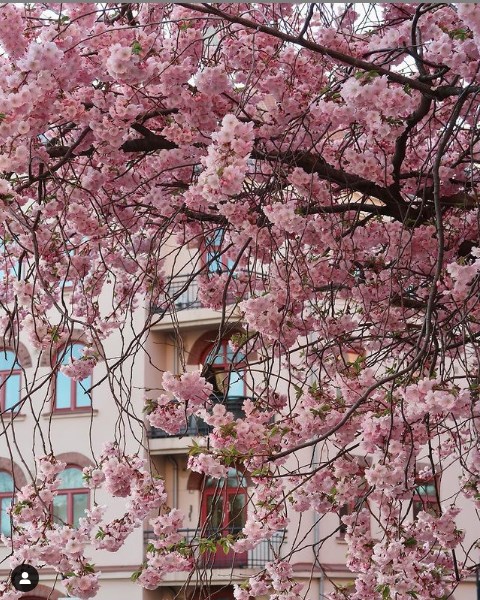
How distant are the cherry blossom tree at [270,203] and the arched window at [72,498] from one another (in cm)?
990

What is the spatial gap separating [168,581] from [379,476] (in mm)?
10739

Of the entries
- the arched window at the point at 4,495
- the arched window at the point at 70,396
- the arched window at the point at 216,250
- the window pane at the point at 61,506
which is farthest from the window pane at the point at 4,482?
the arched window at the point at 216,250

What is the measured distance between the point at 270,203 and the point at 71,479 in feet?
37.7

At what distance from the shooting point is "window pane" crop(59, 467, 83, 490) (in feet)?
51.9

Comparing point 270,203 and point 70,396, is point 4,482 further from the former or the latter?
point 270,203

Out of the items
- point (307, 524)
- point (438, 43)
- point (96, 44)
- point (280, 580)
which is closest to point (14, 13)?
point (96, 44)

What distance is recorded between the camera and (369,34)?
5402 mm

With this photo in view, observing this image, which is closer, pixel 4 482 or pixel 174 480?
pixel 174 480

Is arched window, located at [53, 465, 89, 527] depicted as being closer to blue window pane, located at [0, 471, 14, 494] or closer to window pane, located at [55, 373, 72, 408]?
blue window pane, located at [0, 471, 14, 494]

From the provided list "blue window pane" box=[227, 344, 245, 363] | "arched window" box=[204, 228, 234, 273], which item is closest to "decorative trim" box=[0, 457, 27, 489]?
"blue window pane" box=[227, 344, 245, 363]

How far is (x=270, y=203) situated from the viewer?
16.5 feet

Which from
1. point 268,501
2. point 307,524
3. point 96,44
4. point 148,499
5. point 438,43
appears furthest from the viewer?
point 307,524

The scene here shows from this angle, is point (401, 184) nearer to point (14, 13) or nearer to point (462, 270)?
point (462, 270)

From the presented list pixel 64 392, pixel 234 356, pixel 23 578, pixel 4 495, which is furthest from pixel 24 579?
pixel 64 392
